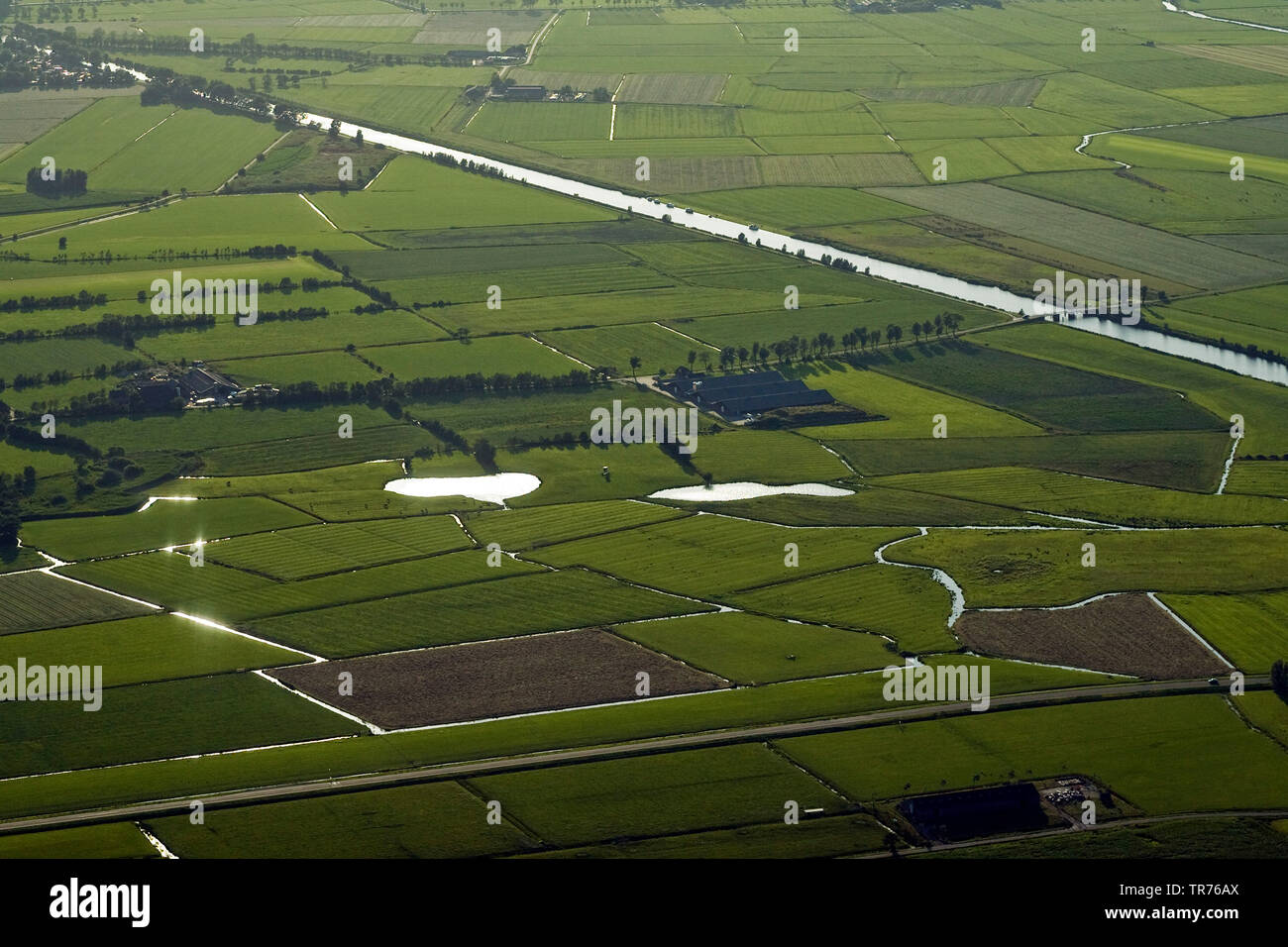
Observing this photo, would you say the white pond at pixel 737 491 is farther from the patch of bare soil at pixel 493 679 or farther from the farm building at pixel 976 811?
the farm building at pixel 976 811

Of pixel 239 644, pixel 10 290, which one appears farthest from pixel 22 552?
pixel 10 290

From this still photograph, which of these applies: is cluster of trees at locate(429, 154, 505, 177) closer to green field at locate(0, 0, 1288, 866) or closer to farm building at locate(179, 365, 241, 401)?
green field at locate(0, 0, 1288, 866)

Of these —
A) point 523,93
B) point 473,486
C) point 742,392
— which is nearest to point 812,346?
point 742,392

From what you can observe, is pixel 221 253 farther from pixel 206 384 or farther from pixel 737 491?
pixel 737 491

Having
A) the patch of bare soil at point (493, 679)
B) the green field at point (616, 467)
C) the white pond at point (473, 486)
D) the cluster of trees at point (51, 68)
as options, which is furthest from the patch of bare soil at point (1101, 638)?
the cluster of trees at point (51, 68)

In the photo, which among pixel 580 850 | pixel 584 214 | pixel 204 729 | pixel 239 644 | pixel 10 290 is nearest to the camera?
pixel 580 850

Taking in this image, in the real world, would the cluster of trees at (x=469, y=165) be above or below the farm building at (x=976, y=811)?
above

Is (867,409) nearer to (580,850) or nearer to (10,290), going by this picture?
(580,850)
